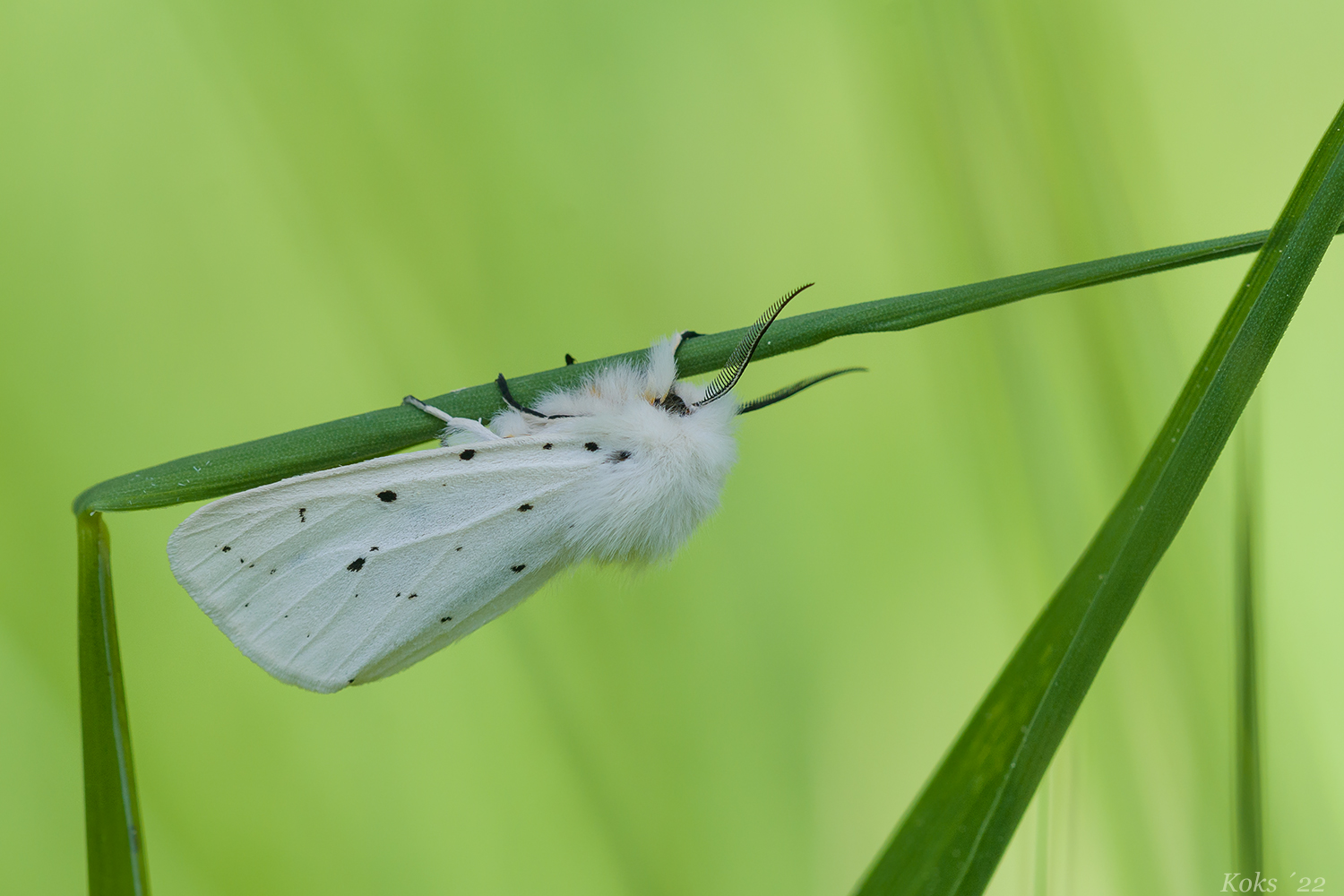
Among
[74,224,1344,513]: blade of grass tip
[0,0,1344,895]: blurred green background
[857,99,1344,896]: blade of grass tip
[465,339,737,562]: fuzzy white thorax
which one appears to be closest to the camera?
[857,99,1344,896]: blade of grass tip

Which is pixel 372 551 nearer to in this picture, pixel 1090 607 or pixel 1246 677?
pixel 1090 607

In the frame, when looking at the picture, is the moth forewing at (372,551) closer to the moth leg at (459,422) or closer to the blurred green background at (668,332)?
the moth leg at (459,422)

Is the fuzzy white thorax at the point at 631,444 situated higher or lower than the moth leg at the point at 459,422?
lower

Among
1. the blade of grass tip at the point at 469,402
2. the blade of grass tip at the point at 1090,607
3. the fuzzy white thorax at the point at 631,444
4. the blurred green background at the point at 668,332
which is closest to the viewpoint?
the blade of grass tip at the point at 1090,607

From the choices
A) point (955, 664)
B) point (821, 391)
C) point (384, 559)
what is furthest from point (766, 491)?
point (384, 559)
